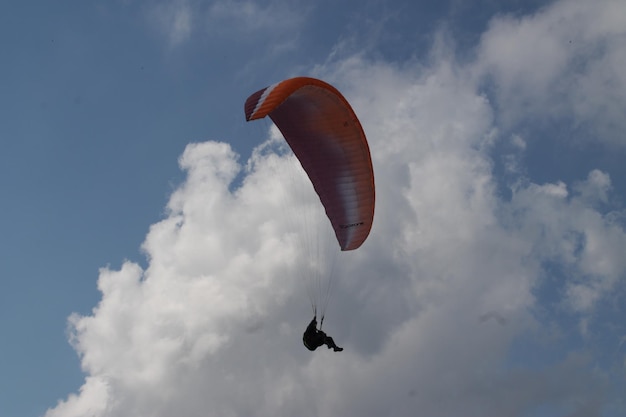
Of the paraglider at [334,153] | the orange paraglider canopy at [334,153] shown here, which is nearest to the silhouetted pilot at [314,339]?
the paraglider at [334,153]

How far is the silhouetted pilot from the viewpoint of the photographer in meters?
35.5

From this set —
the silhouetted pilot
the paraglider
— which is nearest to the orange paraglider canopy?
the paraglider

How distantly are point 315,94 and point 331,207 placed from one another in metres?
6.74

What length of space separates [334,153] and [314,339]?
9291 millimetres

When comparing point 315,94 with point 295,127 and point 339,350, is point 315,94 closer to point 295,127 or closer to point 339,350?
point 295,127

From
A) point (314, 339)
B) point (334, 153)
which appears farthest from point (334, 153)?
point (314, 339)

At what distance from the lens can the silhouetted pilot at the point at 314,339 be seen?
3553 centimetres

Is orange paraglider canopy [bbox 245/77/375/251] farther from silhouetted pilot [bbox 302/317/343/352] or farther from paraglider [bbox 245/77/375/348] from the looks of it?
silhouetted pilot [bbox 302/317/343/352]

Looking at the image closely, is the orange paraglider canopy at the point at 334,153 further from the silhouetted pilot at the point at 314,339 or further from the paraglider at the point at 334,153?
the silhouetted pilot at the point at 314,339

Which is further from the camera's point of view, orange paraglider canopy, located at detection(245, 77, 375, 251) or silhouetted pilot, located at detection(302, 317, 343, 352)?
silhouetted pilot, located at detection(302, 317, 343, 352)

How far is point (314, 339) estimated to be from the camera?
3569cm

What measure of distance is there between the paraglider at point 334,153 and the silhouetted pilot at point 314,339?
0.18 meters

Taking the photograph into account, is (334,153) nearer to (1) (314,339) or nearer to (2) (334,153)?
(2) (334,153)

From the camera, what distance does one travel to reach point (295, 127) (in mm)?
35188
